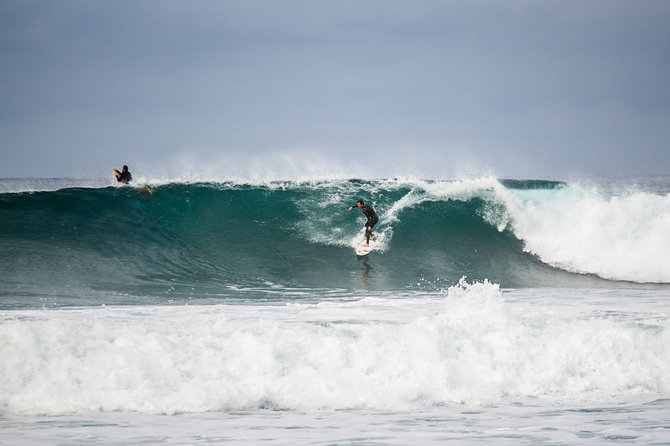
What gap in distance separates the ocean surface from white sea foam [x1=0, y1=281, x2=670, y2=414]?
20 mm

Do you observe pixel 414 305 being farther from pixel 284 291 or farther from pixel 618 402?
pixel 618 402

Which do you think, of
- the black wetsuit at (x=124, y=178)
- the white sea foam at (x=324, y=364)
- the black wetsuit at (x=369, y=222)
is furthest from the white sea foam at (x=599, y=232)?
the black wetsuit at (x=124, y=178)

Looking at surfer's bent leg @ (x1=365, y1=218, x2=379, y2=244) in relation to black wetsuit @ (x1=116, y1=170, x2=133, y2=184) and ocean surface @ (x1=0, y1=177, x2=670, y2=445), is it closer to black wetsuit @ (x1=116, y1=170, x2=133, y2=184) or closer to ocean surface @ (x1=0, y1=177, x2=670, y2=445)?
ocean surface @ (x1=0, y1=177, x2=670, y2=445)

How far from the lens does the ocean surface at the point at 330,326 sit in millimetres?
4953

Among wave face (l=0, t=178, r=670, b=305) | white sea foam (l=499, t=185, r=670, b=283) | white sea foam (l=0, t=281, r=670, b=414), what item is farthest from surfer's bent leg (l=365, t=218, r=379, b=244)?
white sea foam (l=0, t=281, r=670, b=414)

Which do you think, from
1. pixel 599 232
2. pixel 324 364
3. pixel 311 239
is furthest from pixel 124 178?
pixel 324 364

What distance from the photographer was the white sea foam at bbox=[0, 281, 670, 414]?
212 inches

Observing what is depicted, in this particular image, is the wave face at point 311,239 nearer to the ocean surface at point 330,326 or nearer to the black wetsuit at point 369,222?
the ocean surface at point 330,326

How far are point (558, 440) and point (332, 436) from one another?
159cm

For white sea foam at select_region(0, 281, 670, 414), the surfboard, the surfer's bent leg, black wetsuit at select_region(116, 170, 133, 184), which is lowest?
white sea foam at select_region(0, 281, 670, 414)

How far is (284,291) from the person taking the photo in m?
11.2

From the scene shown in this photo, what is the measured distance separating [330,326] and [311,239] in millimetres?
8391

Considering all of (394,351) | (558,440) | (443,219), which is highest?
(443,219)

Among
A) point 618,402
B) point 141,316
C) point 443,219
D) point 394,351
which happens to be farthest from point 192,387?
point 443,219
